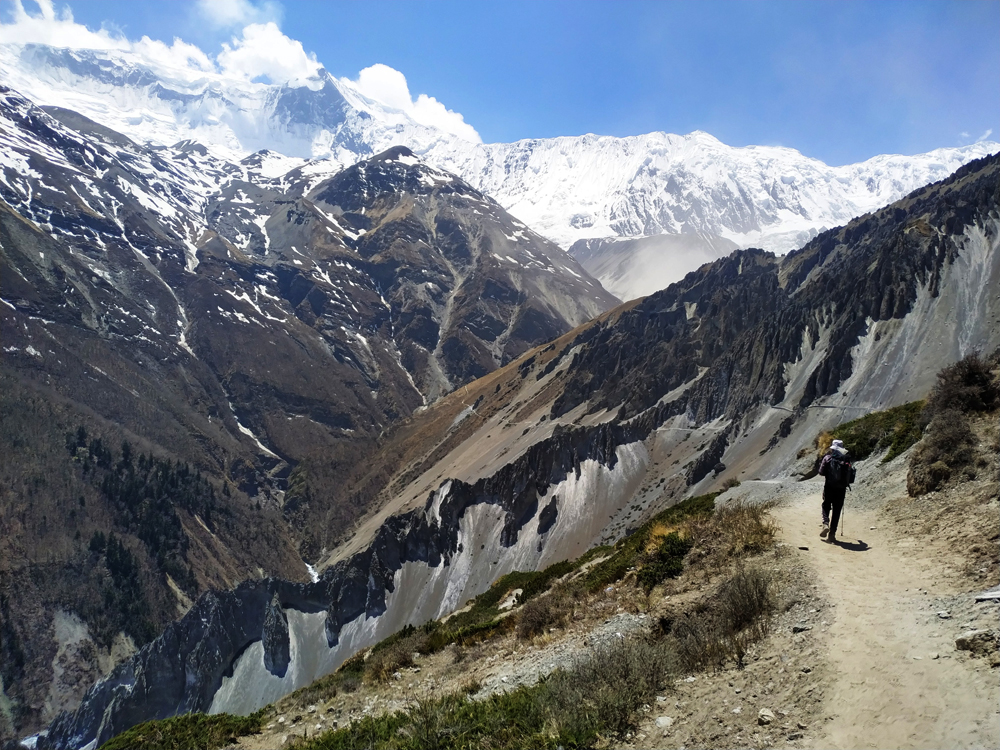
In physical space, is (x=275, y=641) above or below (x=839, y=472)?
below

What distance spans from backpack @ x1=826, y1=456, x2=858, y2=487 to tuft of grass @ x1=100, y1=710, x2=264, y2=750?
1448 centimetres

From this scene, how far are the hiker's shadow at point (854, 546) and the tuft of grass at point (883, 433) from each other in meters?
7.19

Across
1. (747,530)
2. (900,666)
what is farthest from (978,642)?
(747,530)

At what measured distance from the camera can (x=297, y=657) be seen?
71.1 meters

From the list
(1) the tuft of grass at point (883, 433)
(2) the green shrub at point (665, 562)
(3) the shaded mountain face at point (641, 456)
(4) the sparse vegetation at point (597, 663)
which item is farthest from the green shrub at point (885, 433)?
(3) the shaded mountain face at point (641, 456)

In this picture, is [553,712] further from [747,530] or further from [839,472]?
[839,472]

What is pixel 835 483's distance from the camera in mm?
13688

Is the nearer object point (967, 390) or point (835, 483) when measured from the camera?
point (835, 483)

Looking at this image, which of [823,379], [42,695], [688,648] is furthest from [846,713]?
[42,695]

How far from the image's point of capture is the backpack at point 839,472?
13648mm

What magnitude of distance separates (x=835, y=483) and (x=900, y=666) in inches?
264

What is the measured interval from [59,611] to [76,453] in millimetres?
48103

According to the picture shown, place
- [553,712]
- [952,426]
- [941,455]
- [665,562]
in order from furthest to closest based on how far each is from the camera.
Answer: [952,426]
[941,455]
[665,562]
[553,712]

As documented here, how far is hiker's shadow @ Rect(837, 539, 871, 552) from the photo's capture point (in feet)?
41.8
